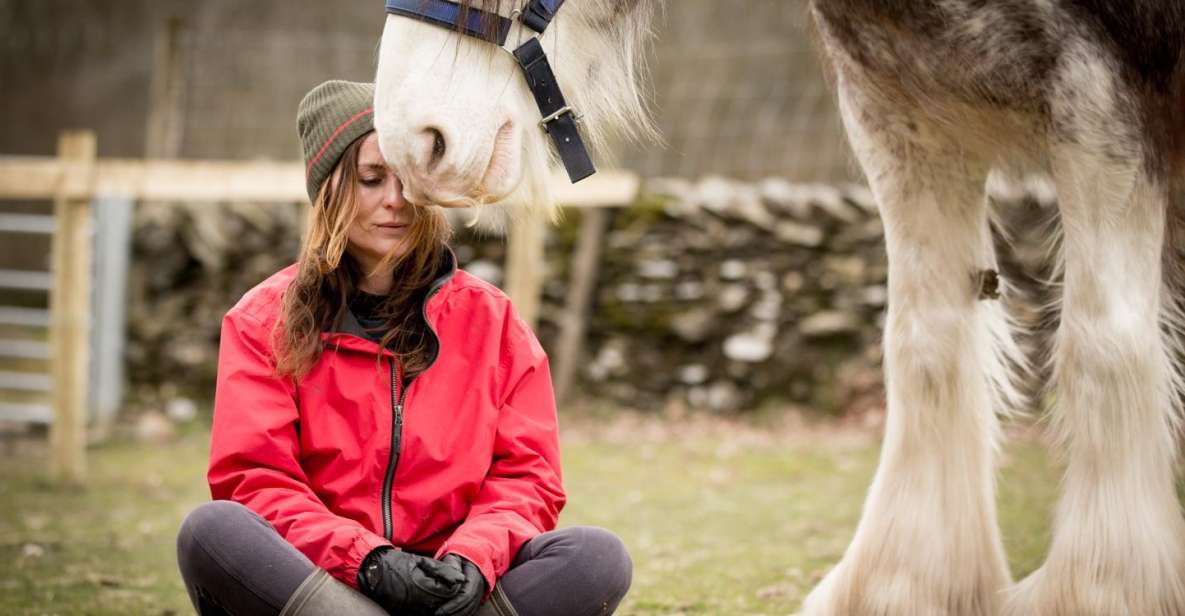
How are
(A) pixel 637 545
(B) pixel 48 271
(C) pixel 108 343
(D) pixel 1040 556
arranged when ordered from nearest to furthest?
(D) pixel 1040 556, (A) pixel 637 545, (C) pixel 108 343, (B) pixel 48 271

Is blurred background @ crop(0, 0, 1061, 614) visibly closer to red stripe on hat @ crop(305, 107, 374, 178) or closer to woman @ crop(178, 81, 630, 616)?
woman @ crop(178, 81, 630, 616)

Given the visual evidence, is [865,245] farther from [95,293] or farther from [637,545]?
[95,293]

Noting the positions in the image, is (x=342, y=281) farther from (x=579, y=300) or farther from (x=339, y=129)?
(x=579, y=300)

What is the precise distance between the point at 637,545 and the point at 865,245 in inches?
134

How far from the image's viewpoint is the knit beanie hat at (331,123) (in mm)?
2021

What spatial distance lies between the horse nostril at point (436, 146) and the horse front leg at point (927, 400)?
881mm

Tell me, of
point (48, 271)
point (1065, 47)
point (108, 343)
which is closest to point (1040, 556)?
point (1065, 47)

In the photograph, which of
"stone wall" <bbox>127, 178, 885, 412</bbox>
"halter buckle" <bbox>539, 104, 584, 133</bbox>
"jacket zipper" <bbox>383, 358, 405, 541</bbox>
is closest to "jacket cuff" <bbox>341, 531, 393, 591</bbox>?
"jacket zipper" <bbox>383, 358, 405, 541</bbox>

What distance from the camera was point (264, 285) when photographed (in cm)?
210

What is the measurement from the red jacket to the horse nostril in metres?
0.28

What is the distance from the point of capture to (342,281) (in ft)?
6.76

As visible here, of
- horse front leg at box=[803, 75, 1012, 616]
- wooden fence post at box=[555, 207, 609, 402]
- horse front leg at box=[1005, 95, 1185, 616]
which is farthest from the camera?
wooden fence post at box=[555, 207, 609, 402]

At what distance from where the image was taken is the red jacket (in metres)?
1.87

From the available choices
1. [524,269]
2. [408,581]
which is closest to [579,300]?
[524,269]
